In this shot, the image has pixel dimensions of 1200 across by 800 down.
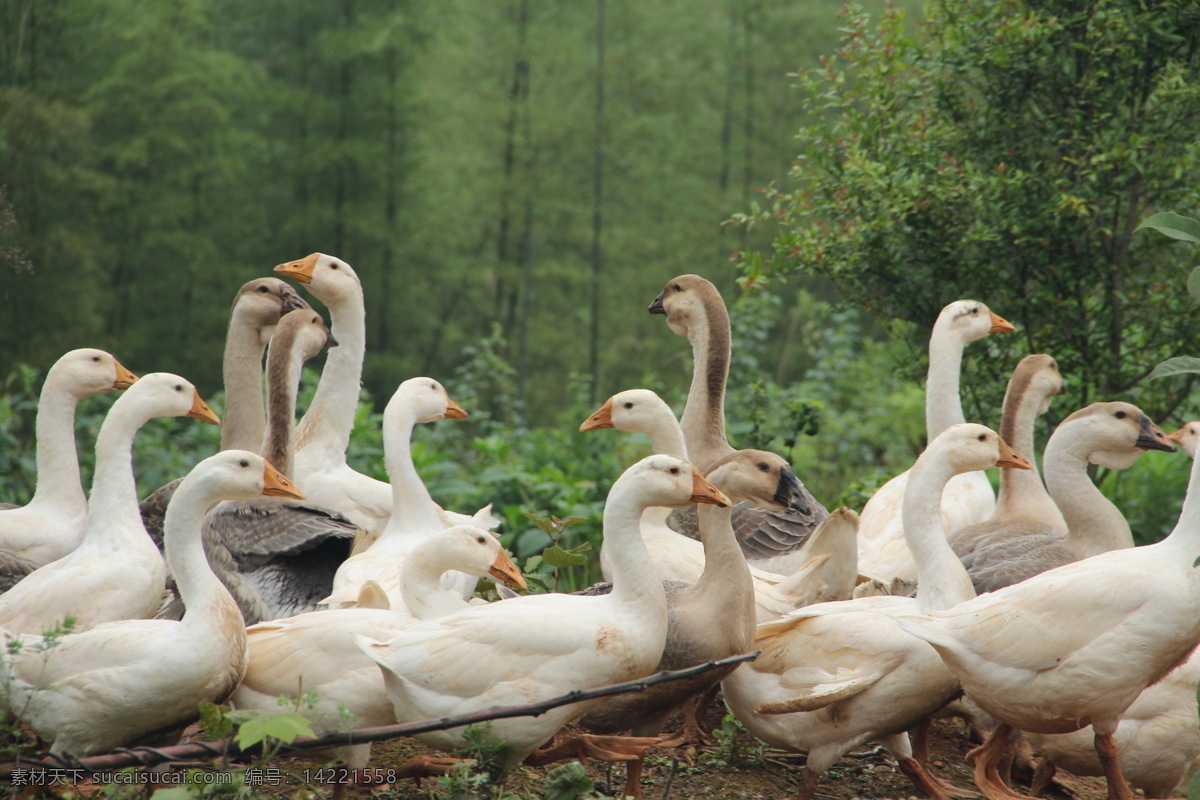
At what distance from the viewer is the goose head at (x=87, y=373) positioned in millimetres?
5055

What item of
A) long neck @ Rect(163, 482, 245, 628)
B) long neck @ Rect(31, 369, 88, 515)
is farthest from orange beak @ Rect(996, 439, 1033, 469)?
long neck @ Rect(31, 369, 88, 515)

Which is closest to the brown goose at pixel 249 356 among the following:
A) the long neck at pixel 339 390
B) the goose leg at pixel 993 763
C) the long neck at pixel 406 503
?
the long neck at pixel 339 390

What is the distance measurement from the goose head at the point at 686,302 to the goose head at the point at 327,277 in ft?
5.61

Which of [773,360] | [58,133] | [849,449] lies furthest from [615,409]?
[773,360]

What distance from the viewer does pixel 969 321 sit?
6.11 meters

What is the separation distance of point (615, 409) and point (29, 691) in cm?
272

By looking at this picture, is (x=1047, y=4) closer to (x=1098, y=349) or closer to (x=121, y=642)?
(x=1098, y=349)

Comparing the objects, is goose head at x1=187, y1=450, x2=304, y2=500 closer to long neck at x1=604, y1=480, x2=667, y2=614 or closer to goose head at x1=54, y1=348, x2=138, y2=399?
long neck at x1=604, y1=480, x2=667, y2=614

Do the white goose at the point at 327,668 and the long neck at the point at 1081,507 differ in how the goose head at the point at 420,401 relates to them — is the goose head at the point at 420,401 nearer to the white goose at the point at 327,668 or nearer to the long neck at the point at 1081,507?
the white goose at the point at 327,668

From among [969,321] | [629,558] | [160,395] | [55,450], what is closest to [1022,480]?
[969,321]

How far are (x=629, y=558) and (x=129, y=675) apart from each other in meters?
1.68

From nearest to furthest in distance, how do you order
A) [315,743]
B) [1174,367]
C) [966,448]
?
[1174,367], [315,743], [966,448]

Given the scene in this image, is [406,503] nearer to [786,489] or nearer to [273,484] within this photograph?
[273,484]

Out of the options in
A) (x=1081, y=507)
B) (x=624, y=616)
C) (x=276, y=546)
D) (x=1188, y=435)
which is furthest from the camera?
(x=1188, y=435)
